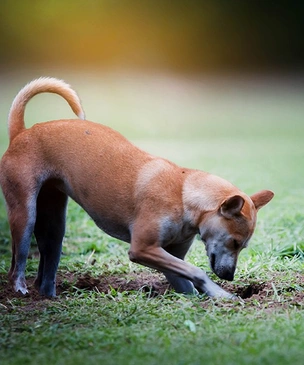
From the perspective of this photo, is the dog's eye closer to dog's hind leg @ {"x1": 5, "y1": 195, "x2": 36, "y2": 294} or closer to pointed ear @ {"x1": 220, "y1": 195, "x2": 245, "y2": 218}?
pointed ear @ {"x1": 220, "y1": 195, "x2": 245, "y2": 218}

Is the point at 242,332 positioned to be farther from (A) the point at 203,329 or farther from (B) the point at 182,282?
(B) the point at 182,282

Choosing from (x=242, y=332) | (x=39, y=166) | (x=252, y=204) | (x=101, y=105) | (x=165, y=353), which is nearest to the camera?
(x=165, y=353)

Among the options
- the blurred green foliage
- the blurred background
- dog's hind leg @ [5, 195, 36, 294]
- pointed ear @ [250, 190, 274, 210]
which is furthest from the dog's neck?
the blurred green foliage

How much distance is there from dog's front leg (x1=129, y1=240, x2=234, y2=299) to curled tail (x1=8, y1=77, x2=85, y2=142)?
144cm

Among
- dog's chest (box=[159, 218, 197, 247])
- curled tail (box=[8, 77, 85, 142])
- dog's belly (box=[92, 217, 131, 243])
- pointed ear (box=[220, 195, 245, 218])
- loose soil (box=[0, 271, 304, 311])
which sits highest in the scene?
curled tail (box=[8, 77, 85, 142])

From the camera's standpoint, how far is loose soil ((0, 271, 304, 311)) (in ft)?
15.9

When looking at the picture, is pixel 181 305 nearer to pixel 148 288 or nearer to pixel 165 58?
pixel 148 288

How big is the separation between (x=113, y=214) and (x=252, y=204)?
3.14 ft

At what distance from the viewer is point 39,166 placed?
5.48 meters

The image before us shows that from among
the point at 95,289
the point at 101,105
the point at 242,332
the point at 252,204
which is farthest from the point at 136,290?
the point at 101,105

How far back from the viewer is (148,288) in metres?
5.54

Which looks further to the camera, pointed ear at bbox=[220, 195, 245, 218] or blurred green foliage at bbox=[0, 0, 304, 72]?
blurred green foliage at bbox=[0, 0, 304, 72]

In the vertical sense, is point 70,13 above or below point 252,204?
above

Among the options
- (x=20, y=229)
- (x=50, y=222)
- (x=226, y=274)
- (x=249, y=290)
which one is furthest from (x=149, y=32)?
(x=226, y=274)
